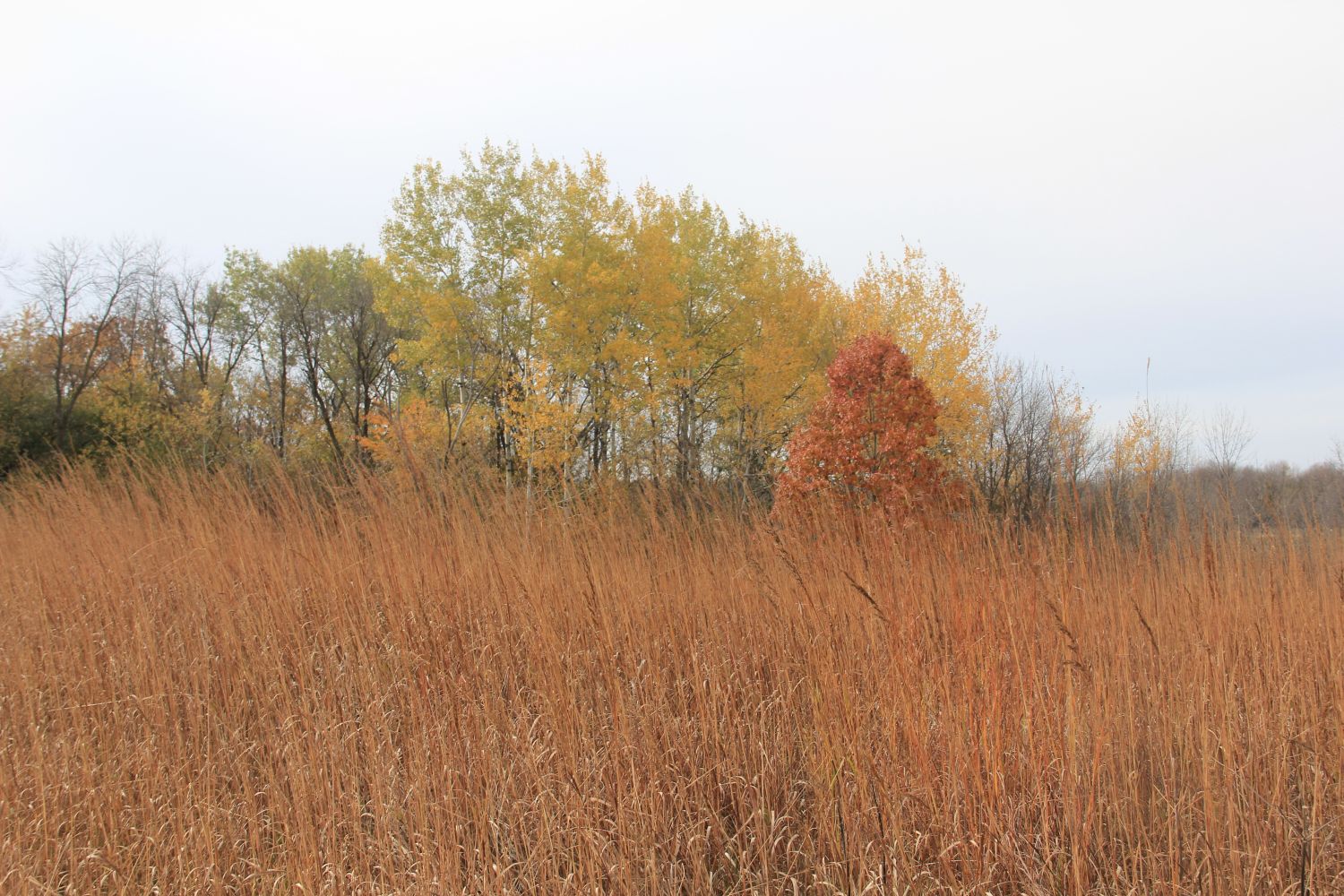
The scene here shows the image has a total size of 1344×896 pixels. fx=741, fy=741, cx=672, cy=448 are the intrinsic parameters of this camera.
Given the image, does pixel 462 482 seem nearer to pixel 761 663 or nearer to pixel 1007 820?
pixel 761 663

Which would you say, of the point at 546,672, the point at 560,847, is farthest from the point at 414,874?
the point at 546,672

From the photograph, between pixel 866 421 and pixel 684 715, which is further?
pixel 866 421

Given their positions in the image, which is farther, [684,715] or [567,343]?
[567,343]

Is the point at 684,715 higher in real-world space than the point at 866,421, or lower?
lower

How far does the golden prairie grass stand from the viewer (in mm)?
2311

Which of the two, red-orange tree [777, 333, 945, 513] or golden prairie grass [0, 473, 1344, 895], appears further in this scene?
red-orange tree [777, 333, 945, 513]

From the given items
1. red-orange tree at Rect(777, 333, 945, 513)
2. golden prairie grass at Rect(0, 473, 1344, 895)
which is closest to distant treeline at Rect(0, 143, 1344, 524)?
red-orange tree at Rect(777, 333, 945, 513)

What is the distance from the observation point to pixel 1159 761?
249 cm

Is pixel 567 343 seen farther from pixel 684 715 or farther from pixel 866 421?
pixel 684 715

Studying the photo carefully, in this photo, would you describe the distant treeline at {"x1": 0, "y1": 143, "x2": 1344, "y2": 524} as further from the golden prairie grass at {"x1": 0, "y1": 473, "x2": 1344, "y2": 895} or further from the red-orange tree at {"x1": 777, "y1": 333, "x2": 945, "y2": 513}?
the golden prairie grass at {"x1": 0, "y1": 473, "x2": 1344, "y2": 895}

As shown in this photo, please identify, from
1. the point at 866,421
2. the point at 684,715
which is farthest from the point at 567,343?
the point at 684,715

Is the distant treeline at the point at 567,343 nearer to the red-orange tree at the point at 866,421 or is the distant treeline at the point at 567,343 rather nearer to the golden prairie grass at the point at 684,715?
the red-orange tree at the point at 866,421

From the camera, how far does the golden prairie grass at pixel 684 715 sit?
231cm

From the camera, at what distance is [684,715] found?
9.55 feet
